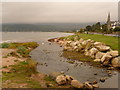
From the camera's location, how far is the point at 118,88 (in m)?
14.2

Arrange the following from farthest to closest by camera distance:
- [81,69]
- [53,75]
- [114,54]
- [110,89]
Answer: [114,54], [81,69], [53,75], [110,89]

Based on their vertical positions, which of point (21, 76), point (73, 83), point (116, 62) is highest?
point (116, 62)

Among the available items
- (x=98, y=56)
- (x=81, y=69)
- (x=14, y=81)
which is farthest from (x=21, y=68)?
(x=98, y=56)

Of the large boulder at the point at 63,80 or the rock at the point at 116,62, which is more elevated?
the rock at the point at 116,62

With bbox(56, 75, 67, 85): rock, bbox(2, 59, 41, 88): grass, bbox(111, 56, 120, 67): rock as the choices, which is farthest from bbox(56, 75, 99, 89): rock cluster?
bbox(111, 56, 120, 67): rock

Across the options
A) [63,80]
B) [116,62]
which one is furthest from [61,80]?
[116,62]

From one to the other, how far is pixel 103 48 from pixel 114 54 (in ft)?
15.1

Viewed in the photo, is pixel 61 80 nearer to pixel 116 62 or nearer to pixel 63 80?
pixel 63 80

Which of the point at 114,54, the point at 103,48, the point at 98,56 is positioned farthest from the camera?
the point at 103,48

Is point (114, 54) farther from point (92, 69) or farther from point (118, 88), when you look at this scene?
point (118, 88)

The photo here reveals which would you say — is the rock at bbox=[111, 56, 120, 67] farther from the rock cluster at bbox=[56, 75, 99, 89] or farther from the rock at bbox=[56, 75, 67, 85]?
the rock at bbox=[56, 75, 67, 85]

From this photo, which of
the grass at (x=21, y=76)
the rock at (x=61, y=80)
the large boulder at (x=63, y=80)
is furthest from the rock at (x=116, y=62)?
the grass at (x=21, y=76)

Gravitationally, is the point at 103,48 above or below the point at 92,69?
above

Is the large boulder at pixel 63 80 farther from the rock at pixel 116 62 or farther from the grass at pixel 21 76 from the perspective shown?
the rock at pixel 116 62
